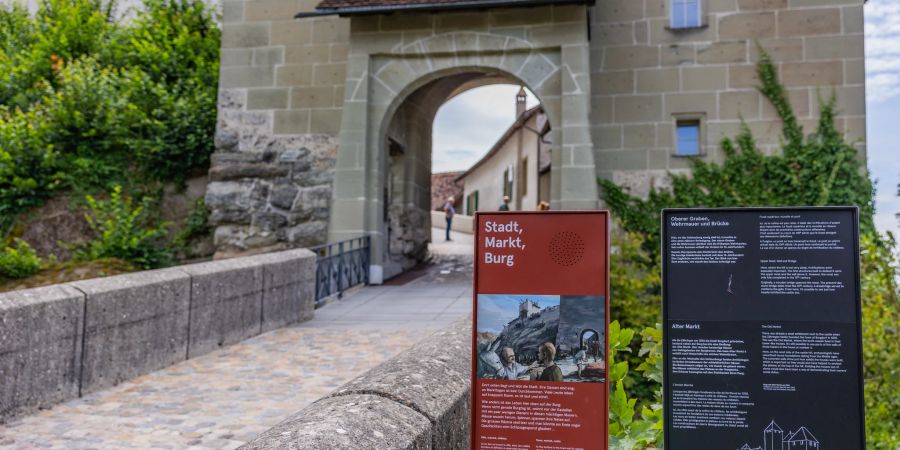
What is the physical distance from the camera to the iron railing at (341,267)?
9.25 m

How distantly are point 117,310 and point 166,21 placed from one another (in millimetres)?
10607

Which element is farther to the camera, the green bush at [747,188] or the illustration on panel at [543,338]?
the green bush at [747,188]

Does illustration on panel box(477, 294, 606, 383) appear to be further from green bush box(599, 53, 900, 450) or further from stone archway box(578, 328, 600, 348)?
green bush box(599, 53, 900, 450)

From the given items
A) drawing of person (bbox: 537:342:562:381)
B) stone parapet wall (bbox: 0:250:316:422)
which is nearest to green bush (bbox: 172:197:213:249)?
stone parapet wall (bbox: 0:250:316:422)

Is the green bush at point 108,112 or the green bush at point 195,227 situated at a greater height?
the green bush at point 108,112

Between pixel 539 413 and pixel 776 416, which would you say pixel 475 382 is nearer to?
pixel 539 413

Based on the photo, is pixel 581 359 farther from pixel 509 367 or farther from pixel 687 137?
pixel 687 137

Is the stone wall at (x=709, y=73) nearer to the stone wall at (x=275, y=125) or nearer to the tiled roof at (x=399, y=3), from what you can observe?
the tiled roof at (x=399, y=3)

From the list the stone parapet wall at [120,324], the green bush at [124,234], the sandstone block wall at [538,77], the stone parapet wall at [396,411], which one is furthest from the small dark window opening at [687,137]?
the stone parapet wall at [396,411]

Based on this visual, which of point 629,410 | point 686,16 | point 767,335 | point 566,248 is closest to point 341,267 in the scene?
point 686,16

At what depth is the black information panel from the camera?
6.97 ft

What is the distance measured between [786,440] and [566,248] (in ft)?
2.76

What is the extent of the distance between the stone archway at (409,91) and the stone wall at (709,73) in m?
1.06

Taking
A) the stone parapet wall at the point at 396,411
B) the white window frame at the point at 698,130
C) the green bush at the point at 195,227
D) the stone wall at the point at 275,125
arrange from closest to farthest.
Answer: the stone parapet wall at the point at 396,411
the white window frame at the point at 698,130
the stone wall at the point at 275,125
the green bush at the point at 195,227
